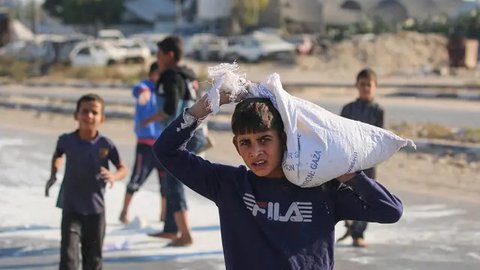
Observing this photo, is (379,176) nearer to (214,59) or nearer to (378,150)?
(378,150)

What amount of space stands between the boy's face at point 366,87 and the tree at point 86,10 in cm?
8109

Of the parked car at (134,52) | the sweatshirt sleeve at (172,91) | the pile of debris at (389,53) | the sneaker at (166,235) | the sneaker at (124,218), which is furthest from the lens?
the parked car at (134,52)

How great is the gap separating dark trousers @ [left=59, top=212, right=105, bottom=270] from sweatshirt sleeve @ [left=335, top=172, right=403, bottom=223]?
272cm

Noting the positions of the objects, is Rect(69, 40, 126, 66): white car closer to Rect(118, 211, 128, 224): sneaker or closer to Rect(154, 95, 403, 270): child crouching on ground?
Rect(118, 211, 128, 224): sneaker

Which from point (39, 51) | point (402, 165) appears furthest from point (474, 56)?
point (402, 165)

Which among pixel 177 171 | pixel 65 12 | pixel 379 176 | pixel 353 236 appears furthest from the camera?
pixel 65 12

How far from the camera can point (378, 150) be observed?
119 inches

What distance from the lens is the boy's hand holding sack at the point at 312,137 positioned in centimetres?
290

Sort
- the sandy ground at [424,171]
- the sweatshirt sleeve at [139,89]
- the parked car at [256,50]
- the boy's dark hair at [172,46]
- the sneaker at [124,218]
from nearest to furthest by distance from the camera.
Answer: the boy's dark hair at [172,46], the sweatshirt sleeve at [139,89], the sneaker at [124,218], the sandy ground at [424,171], the parked car at [256,50]

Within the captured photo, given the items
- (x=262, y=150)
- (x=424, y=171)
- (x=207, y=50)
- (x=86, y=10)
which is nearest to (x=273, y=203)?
(x=262, y=150)

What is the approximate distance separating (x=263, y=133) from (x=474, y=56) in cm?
4020

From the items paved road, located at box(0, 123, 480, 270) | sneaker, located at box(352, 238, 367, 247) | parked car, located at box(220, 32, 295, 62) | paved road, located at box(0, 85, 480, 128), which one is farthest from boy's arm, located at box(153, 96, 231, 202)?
parked car, located at box(220, 32, 295, 62)

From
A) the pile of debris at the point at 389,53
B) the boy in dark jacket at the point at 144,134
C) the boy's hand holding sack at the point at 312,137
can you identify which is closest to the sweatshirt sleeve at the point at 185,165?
the boy's hand holding sack at the point at 312,137

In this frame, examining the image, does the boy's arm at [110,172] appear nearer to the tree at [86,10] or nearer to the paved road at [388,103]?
the paved road at [388,103]
